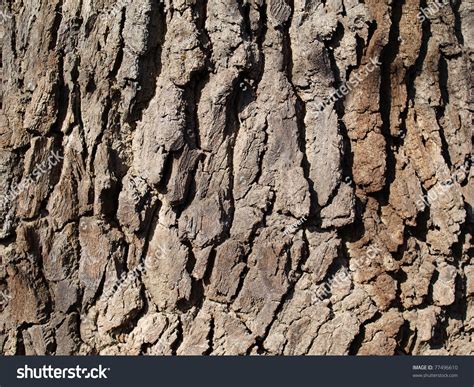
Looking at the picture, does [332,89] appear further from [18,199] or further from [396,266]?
[18,199]

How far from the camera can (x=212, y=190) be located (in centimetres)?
340

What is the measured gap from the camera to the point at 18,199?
3.44 m

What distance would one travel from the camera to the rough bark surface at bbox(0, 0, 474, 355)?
339 cm

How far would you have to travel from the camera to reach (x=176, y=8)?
3396 mm

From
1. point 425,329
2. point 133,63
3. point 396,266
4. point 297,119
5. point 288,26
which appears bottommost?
point 425,329

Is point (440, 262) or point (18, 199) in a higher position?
point (18, 199)

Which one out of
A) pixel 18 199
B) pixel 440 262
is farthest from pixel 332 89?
pixel 18 199

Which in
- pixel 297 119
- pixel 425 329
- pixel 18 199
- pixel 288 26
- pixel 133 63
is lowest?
pixel 425 329

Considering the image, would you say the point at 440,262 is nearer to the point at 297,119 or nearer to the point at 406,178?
the point at 406,178

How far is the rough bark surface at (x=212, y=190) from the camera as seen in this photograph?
3387mm

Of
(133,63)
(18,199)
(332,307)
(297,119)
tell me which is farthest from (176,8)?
(332,307)

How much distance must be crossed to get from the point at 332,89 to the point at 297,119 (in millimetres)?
264

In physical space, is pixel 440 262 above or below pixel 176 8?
below

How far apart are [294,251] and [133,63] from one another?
1.33m
